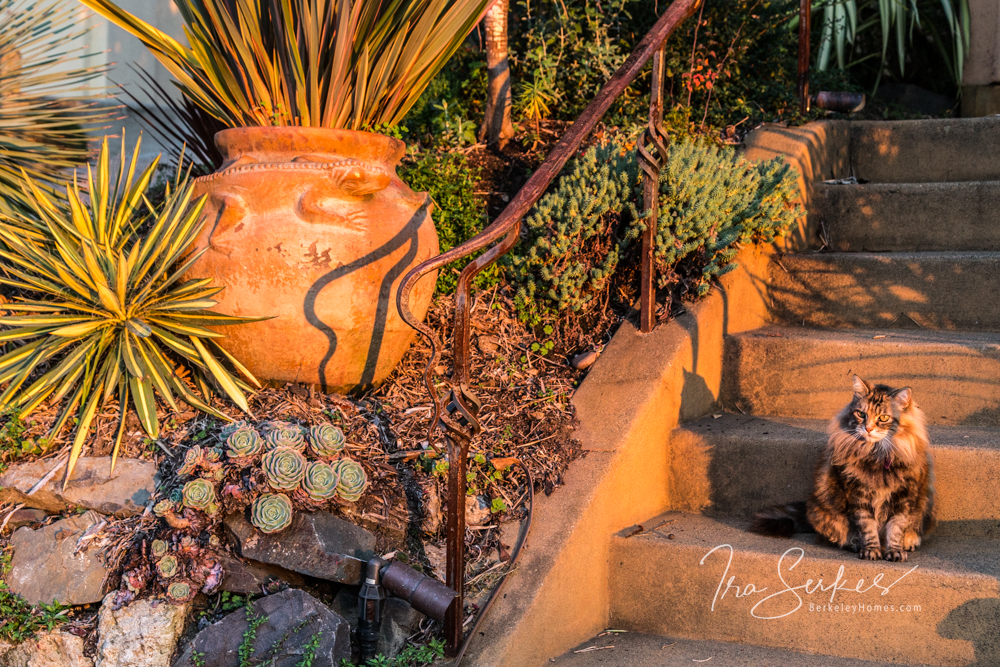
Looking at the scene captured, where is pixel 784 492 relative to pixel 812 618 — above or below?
above

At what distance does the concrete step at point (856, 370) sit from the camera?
2.78 metres

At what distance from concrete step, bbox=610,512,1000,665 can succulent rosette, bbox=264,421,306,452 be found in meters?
1.08

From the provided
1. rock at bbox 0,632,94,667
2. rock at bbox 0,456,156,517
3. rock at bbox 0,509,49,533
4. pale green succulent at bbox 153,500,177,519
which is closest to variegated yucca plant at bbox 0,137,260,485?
rock at bbox 0,456,156,517

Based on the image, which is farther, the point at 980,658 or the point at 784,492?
the point at 784,492

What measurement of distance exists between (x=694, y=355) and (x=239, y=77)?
2009 mm

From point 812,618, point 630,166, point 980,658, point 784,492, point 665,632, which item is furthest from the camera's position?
point 630,166

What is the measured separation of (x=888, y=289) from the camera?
10.8 ft

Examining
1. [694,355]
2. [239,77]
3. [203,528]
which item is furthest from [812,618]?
[239,77]

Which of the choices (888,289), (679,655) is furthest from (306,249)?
(888,289)

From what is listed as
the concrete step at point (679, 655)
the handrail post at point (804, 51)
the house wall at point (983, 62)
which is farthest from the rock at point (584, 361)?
the house wall at point (983, 62)

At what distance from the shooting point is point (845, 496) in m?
2.39

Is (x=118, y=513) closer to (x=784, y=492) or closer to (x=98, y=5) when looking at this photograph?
(x=98, y=5)

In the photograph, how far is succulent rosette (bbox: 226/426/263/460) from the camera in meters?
2.30

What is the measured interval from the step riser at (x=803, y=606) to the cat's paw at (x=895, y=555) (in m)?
0.03
